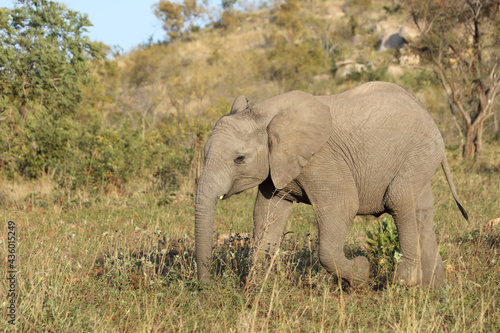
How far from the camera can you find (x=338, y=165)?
4.34 meters

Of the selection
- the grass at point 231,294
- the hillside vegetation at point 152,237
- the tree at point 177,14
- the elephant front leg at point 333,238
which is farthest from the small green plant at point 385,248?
the tree at point 177,14

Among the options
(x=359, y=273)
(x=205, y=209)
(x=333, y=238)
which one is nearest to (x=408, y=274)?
(x=359, y=273)

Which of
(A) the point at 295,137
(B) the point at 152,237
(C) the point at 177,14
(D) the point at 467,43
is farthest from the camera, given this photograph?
(C) the point at 177,14

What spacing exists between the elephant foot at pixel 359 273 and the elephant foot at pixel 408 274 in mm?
294

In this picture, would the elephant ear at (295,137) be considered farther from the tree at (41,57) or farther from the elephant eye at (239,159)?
the tree at (41,57)

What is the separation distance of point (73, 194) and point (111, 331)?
596cm

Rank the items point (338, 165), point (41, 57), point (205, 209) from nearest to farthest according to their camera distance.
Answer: point (205, 209) < point (338, 165) < point (41, 57)

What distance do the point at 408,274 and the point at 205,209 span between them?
2.08m

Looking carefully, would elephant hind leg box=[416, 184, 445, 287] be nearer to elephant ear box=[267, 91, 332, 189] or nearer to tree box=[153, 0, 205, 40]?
elephant ear box=[267, 91, 332, 189]

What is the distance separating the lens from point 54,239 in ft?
20.5

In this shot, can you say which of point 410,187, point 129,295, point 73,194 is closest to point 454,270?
point 410,187

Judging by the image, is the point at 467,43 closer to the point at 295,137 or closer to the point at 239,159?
the point at 295,137

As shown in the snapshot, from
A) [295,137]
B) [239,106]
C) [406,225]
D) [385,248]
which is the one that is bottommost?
[385,248]

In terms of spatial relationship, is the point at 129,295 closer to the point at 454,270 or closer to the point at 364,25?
the point at 454,270
